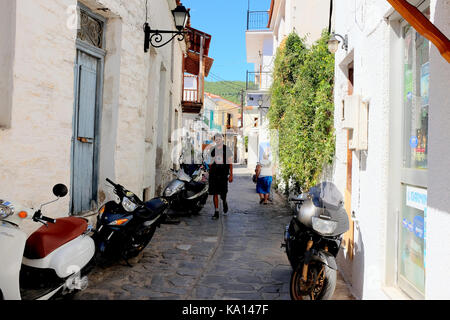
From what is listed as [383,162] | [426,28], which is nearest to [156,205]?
[383,162]

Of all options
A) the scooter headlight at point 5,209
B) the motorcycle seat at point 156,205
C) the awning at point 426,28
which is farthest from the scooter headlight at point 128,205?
the awning at point 426,28

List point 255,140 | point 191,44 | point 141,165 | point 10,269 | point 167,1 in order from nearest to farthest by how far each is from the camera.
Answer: point 10,269 → point 141,165 → point 167,1 → point 191,44 → point 255,140

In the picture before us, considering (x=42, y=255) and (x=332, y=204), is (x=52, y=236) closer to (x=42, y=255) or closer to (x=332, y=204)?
(x=42, y=255)

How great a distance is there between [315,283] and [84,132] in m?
→ 4.16

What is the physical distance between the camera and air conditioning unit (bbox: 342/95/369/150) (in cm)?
381

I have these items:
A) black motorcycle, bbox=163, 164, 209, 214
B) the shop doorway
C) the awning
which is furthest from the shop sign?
black motorcycle, bbox=163, 164, 209, 214

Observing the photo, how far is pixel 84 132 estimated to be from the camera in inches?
227

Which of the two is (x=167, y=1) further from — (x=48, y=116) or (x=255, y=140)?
(x=255, y=140)

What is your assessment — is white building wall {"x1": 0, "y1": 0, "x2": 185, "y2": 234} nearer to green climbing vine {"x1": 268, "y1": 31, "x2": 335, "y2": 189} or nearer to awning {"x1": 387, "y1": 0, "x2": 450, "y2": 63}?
green climbing vine {"x1": 268, "y1": 31, "x2": 335, "y2": 189}

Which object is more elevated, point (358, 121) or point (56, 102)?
point (56, 102)

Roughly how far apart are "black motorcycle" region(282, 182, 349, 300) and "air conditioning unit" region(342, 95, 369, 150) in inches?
22.7
